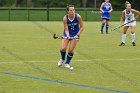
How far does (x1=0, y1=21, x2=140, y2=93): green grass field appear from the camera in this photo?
1117 cm

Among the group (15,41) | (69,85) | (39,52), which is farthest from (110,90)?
(15,41)

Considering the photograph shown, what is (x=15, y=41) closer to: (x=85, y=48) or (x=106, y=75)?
(x=85, y=48)

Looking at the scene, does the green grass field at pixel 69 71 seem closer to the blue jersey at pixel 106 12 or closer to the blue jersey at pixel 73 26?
the blue jersey at pixel 73 26

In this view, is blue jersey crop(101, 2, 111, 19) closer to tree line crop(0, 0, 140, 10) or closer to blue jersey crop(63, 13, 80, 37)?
blue jersey crop(63, 13, 80, 37)

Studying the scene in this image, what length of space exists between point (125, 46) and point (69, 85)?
32.9 ft

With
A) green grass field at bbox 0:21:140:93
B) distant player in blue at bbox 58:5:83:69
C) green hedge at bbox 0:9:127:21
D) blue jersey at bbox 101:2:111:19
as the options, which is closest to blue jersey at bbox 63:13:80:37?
distant player in blue at bbox 58:5:83:69

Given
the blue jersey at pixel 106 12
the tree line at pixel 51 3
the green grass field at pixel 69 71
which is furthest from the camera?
the tree line at pixel 51 3

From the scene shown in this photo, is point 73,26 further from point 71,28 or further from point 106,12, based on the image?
point 106,12

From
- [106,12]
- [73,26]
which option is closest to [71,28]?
[73,26]

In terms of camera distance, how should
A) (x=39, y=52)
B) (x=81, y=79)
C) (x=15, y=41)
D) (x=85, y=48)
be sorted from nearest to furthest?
(x=81, y=79)
(x=39, y=52)
(x=85, y=48)
(x=15, y=41)

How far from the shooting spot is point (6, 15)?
47781mm

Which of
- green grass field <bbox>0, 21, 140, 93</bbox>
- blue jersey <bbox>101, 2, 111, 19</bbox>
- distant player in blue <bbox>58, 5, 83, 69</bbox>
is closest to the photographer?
green grass field <bbox>0, 21, 140, 93</bbox>

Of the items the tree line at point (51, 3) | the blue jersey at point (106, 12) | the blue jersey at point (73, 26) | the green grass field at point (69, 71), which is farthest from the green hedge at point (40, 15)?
the blue jersey at point (73, 26)

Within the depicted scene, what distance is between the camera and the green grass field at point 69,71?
11.2 m
